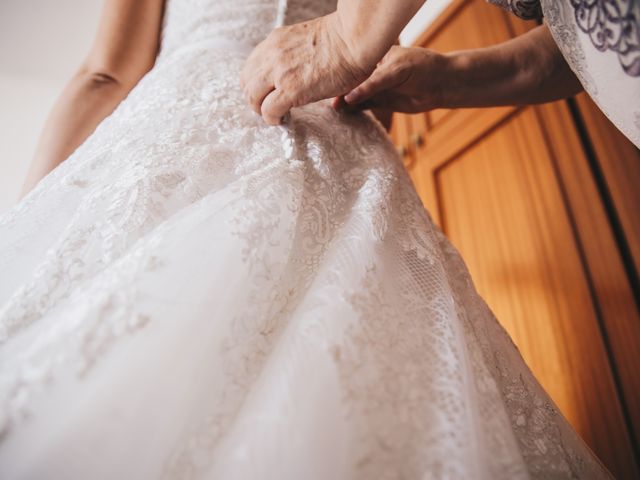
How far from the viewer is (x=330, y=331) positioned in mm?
196

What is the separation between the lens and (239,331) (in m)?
0.20

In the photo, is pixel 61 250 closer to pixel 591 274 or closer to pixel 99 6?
pixel 591 274

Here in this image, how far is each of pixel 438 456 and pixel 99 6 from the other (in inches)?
95.7

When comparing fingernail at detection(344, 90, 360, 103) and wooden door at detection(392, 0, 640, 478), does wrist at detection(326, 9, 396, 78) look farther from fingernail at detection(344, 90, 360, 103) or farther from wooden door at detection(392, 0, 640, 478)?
wooden door at detection(392, 0, 640, 478)

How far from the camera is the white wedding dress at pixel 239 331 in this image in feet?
0.50

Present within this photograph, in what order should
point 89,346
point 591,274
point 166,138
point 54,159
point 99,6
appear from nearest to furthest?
1. point 89,346
2. point 166,138
3. point 54,159
4. point 591,274
5. point 99,6

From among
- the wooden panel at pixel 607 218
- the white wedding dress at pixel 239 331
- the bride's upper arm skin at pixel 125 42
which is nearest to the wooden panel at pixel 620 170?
the wooden panel at pixel 607 218

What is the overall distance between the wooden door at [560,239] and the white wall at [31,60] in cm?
89

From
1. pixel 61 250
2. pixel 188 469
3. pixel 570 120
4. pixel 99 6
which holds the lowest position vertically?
pixel 570 120

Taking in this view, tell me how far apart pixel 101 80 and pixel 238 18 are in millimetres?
237

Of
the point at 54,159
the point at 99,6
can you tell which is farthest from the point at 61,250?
the point at 99,6

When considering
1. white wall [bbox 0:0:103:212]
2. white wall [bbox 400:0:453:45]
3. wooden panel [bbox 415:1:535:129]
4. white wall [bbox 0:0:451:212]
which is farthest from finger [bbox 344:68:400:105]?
white wall [bbox 0:0:103:212]

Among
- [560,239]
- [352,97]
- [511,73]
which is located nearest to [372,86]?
[352,97]

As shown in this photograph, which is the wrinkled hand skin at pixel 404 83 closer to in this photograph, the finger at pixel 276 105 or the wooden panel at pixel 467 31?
the finger at pixel 276 105
